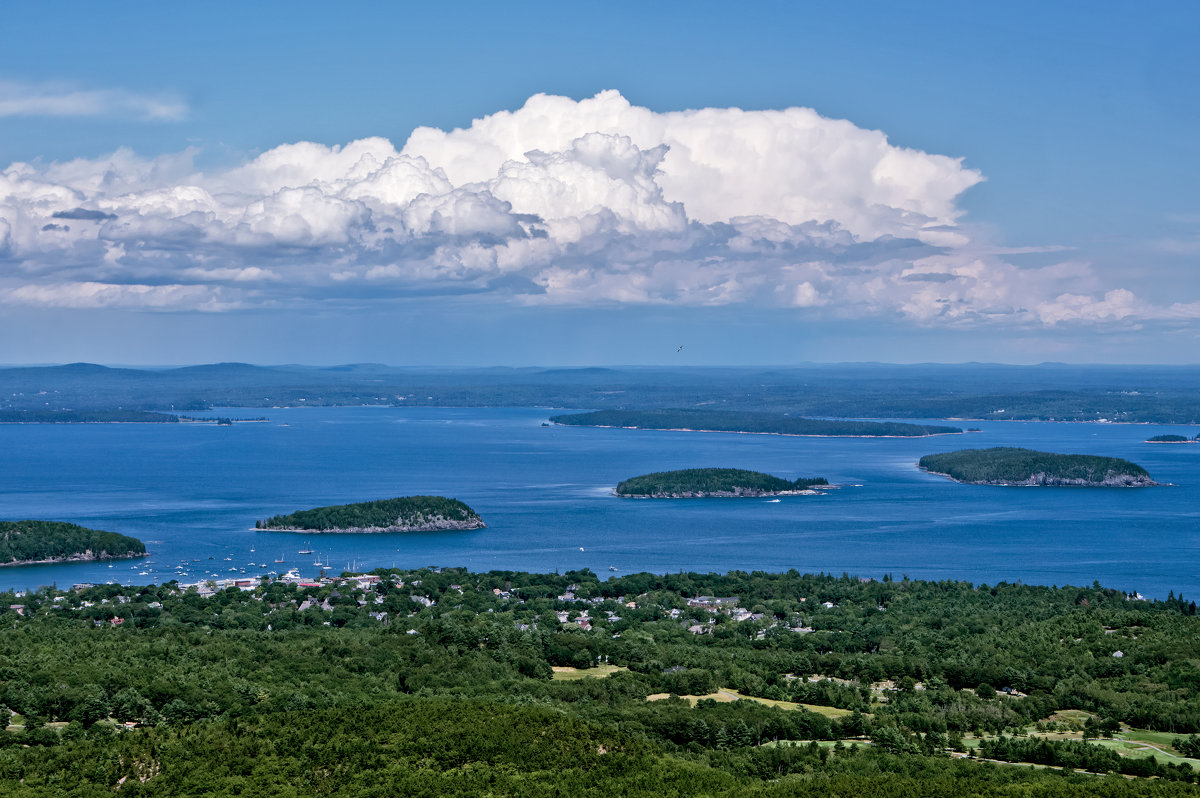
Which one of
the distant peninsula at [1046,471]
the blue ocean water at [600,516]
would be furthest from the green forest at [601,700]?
the distant peninsula at [1046,471]

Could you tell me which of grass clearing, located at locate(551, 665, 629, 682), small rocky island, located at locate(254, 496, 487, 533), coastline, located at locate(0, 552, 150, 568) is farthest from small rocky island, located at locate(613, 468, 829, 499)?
grass clearing, located at locate(551, 665, 629, 682)

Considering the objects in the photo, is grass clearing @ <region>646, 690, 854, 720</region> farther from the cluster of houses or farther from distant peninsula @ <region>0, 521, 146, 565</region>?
distant peninsula @ <region>0, 521, 146, 565</region>

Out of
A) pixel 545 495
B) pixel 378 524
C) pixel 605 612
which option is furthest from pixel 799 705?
pixel 545 495

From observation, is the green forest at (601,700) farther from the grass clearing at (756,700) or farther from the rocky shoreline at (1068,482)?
the rocky shoreline at (1068,482)

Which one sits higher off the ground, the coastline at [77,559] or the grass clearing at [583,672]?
the grass clearing at [583,672]

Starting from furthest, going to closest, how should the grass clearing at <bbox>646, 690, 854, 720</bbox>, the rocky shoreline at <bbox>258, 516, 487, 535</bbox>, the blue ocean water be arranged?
the rocky shoreline at <bbox>258, 516, 487, 535</bbox>, the blue ocean water, the grass clearing at <bbox>646, 690, 854, 720</bbox>
